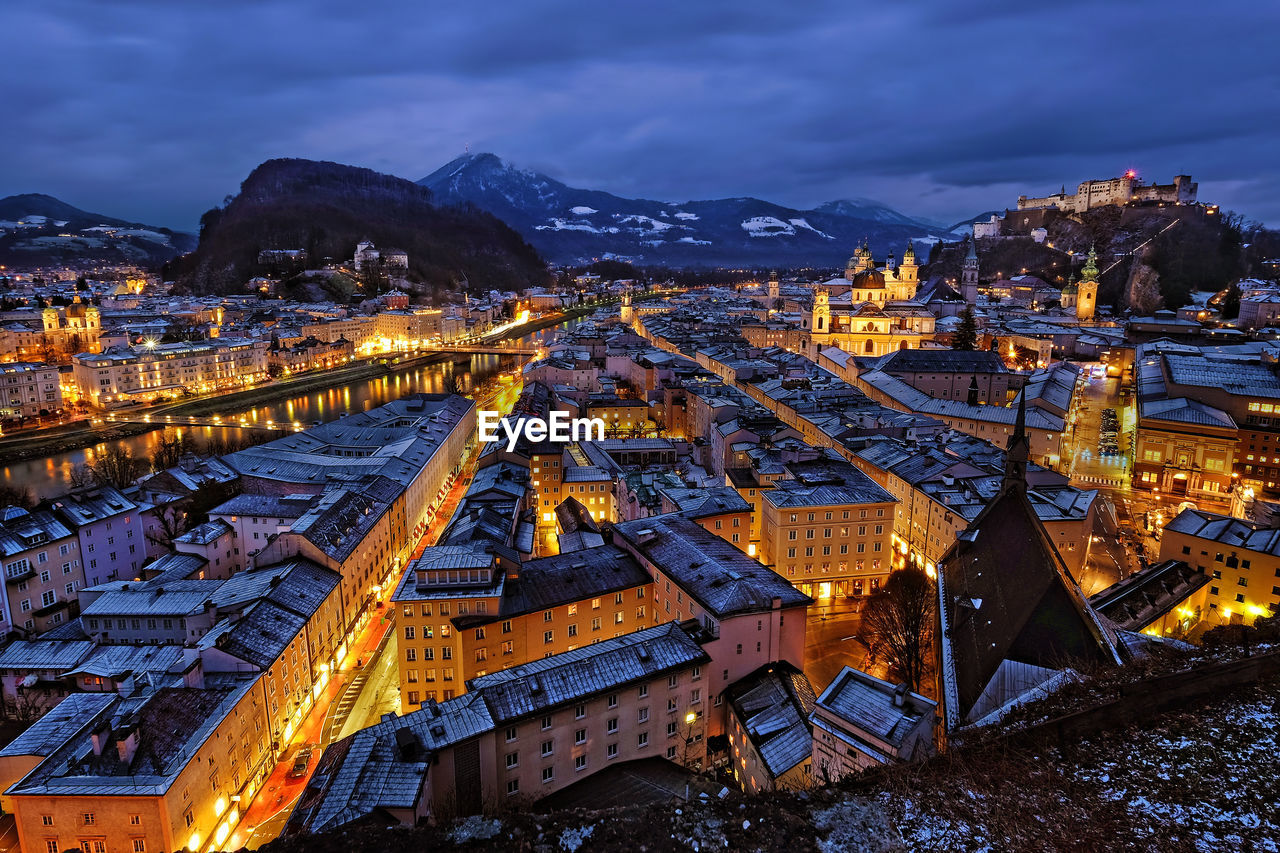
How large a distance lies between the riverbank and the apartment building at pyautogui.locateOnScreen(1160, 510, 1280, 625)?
5287cm

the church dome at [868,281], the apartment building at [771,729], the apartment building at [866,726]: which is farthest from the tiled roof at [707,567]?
the church dome at [868,281]

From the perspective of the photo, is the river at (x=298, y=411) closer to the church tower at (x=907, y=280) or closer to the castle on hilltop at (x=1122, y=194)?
the church tower at (x=907, y=280)

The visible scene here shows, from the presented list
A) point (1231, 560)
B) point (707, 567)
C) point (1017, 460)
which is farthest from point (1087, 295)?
point (707, 567)

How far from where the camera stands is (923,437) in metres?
31.9

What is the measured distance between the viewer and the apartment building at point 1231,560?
1958 centimetres

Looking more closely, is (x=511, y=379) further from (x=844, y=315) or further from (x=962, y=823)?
(x=962, y=823)

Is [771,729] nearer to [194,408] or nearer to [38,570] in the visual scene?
[38,570]

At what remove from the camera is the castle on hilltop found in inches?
3447

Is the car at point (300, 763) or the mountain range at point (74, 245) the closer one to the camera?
the car at point (300, 763)

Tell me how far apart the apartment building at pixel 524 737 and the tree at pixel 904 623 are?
16.5ft

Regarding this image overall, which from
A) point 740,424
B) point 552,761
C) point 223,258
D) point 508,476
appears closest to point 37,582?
point 508,476

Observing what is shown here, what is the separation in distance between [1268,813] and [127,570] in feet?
96.6

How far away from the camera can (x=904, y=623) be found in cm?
1750

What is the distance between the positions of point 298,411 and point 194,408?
728cm
